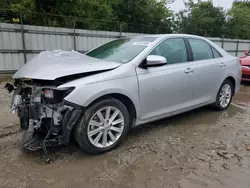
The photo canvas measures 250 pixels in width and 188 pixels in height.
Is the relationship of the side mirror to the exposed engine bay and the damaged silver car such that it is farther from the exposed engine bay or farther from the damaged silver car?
the exposed engine bay

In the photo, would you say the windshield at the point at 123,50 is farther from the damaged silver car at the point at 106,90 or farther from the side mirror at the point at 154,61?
the side mirror at the point at 154,61

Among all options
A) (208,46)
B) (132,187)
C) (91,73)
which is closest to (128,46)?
(91,73)

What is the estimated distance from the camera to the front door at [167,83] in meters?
3.22

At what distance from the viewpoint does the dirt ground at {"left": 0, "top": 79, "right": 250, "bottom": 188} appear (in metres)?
2.39

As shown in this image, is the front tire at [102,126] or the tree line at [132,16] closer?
the front tire at [102,126]

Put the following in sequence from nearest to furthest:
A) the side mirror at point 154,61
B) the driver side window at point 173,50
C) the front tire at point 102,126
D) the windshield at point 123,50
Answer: the front tire at point 102,126 → the side mirror at point 154,61 → the windshield at point 123,50 → the driver side window at point 173,50

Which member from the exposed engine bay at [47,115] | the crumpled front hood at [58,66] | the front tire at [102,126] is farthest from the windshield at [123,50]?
the exposed engine bay at [47,115]

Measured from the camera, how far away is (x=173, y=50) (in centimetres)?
375

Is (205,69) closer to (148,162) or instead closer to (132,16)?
(148,162)

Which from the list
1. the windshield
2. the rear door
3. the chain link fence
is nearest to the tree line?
the chain link fence

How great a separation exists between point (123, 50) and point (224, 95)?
255cm

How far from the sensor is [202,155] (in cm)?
296

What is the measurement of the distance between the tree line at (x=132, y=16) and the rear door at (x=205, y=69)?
635 cm

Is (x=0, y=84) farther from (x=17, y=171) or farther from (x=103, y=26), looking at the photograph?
(x=103, y=26)
